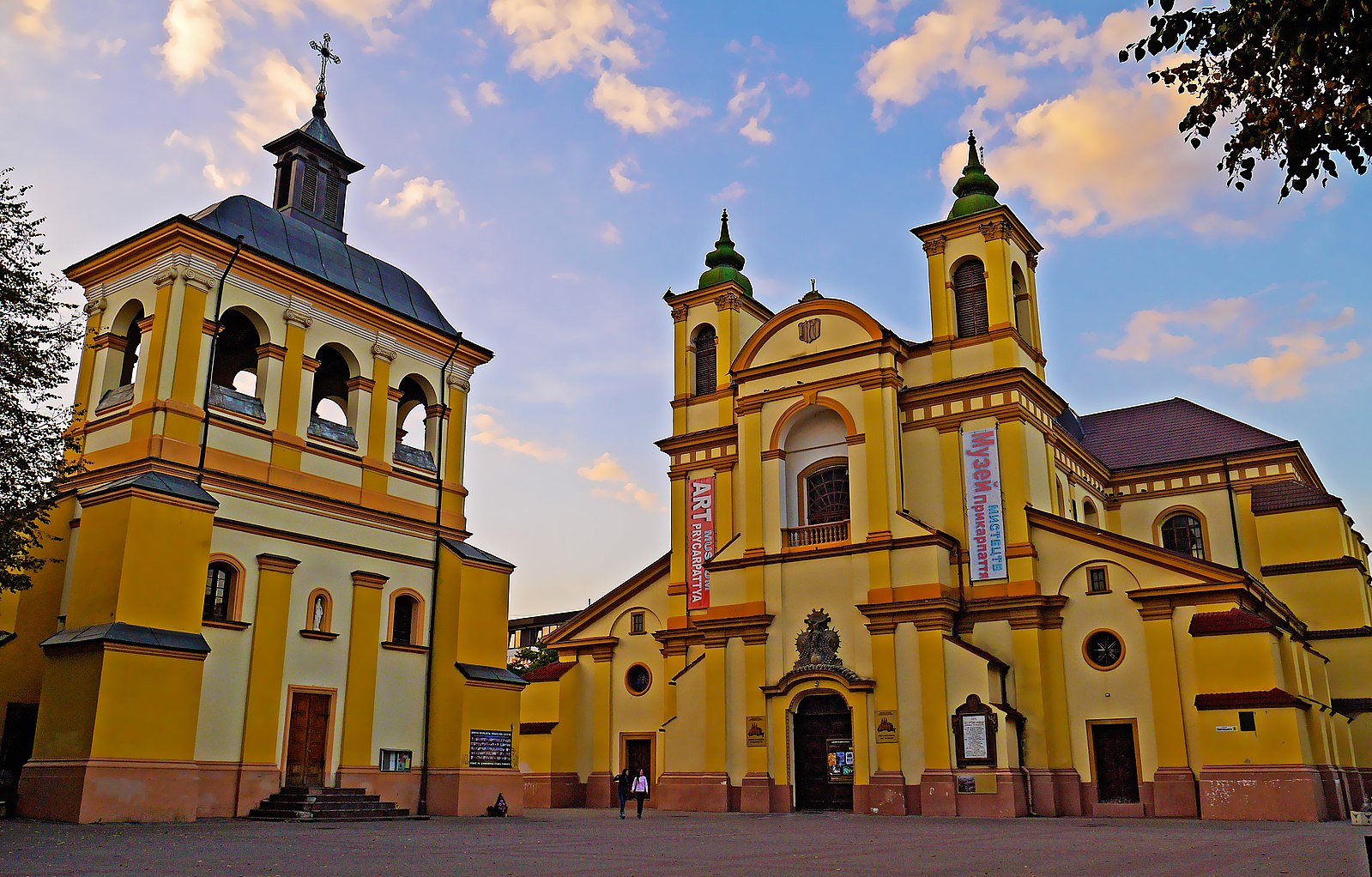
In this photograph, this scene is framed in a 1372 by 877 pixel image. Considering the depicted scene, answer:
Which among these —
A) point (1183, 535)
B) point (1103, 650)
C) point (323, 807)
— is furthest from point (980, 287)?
point (323, 807)

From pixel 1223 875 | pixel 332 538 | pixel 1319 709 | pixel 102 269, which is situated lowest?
pixel 1223 875

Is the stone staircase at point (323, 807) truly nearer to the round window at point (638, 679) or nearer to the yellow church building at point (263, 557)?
the yellow church building at point (263, 557)

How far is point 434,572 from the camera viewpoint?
86.1 ft

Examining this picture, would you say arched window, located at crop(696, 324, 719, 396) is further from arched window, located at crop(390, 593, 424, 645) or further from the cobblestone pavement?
the cobblestone pavement

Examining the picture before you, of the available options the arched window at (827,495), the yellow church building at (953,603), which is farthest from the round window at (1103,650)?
the arched window at (827,495)

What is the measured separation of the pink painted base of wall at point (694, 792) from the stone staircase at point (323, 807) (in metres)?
10.0

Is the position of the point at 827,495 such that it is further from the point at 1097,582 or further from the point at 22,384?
the point at 22,384

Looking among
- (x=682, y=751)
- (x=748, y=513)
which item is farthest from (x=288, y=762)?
(x=748, y=513)

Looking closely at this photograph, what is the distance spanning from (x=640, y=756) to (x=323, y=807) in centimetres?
1502

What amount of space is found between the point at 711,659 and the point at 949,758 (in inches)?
285

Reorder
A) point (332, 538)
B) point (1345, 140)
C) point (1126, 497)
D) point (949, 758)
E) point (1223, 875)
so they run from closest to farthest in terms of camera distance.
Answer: point (1345, 140) < point (1223, 875) < point (332, 538) < point (949, 758) < point (1126, 497)

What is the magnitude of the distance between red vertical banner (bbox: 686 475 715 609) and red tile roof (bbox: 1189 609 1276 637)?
13.8 meters

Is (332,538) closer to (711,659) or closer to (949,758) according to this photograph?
(711,659)

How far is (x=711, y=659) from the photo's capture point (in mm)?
32312
